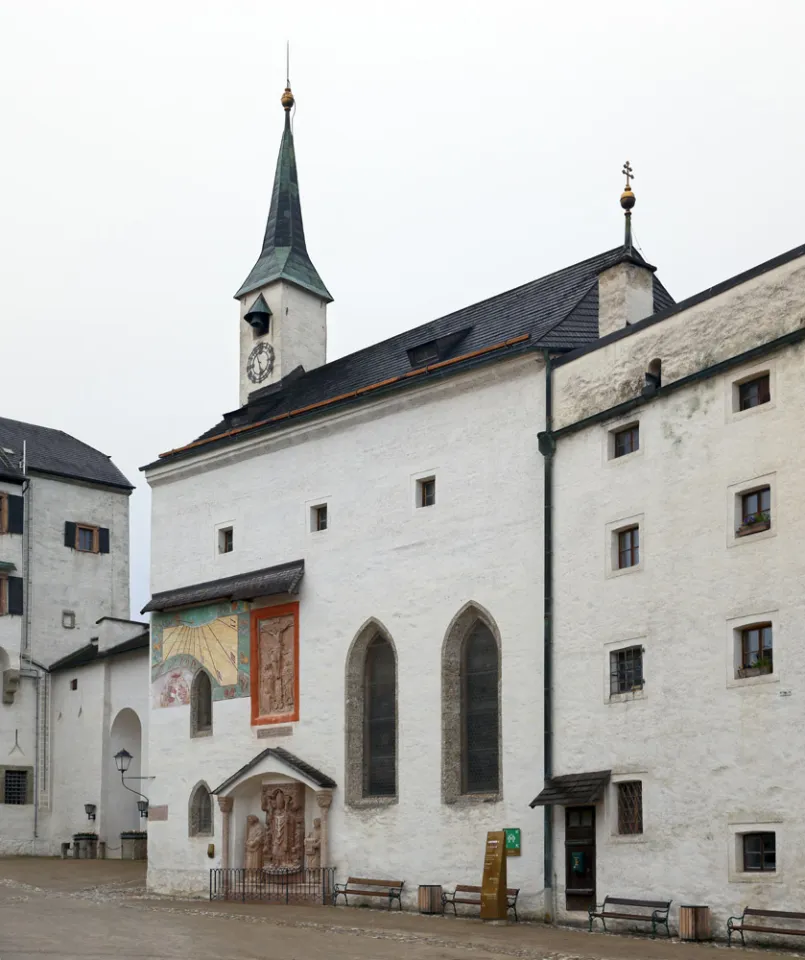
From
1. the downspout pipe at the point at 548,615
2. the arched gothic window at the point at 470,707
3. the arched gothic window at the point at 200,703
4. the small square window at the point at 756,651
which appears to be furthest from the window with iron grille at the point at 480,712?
the arched gothic window at the point at 200,703

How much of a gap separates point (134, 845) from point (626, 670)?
20875mm

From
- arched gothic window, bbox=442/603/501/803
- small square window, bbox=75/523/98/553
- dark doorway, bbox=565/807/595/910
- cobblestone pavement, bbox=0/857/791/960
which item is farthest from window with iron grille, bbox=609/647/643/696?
small square window, bbox=75/523/98/553

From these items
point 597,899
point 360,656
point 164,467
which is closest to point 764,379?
point 597,899

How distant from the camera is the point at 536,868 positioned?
24.2m

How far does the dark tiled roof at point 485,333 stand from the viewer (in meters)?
27.2

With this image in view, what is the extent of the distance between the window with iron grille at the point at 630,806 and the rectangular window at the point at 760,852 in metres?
2.13

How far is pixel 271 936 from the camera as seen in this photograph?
70.4 ft

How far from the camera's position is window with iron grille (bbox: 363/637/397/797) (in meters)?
28.0

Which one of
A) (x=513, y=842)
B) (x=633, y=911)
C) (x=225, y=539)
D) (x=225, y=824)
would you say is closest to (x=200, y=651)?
(x=225, y=539)

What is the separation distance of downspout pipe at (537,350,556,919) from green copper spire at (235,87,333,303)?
14392 millimetres

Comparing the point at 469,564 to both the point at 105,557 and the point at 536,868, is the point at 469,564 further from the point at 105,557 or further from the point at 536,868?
the point at 105,557

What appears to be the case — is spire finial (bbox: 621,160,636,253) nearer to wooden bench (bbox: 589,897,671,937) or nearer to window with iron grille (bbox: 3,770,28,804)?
wooden bench (bbox: 589,897,671,937)

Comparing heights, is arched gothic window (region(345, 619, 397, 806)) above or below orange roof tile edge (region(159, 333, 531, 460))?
below

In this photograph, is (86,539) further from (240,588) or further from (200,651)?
(240,588)
